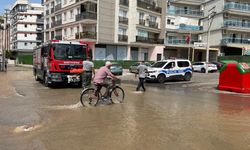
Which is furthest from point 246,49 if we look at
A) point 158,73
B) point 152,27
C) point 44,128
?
point 44,128

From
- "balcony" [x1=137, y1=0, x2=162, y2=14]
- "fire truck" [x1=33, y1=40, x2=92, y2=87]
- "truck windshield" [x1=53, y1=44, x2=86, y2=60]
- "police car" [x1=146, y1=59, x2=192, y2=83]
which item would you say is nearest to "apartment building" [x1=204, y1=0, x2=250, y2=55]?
"balcony" [x1=137, y1=0, x2=162, y2=14]

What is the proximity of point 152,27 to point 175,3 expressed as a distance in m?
11.5

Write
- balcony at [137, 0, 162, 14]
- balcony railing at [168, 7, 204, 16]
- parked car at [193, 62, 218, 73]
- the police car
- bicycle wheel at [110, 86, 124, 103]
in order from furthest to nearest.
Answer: balcony railing at [168, 7, 204, 16] → balcony at [137, 0, 162, 14] → parked car at [193, 62, 218, 73] → the police car → bicycle wheel at [110, 86, 124, 103]

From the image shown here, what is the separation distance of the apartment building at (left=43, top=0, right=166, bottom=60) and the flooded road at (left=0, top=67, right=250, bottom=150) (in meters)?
35.5

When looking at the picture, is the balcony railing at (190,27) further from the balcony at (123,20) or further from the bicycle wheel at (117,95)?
the bicycle wheel at (117,95)

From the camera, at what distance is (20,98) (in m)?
14.6

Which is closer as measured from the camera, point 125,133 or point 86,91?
point 125,133

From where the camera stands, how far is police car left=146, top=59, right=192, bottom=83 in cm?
2562

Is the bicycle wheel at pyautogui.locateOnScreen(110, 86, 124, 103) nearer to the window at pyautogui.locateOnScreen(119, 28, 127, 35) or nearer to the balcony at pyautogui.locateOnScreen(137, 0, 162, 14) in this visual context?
the window at pyautogui.locateOnScreen(119, 28, 127, 35)

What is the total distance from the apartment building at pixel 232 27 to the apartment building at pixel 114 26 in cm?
1082

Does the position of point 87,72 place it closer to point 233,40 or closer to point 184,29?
point 233,40

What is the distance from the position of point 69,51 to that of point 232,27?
47218 mm

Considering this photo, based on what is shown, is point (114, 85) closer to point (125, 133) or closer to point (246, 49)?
point (125, 133)

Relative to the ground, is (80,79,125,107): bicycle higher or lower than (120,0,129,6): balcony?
lower
